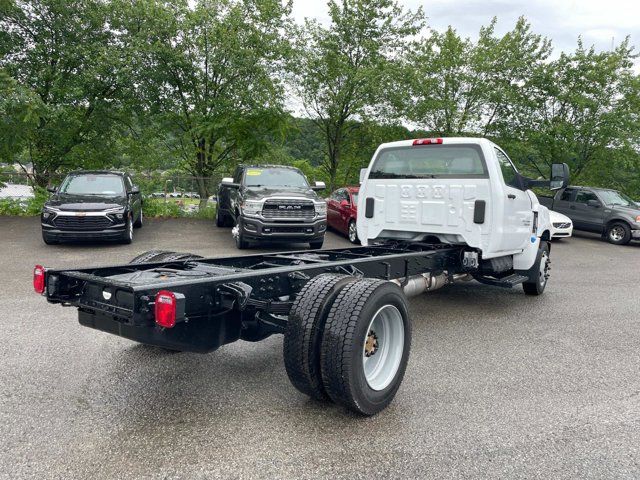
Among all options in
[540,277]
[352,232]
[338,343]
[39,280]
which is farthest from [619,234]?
[39,280]

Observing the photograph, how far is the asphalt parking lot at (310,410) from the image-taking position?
266cm

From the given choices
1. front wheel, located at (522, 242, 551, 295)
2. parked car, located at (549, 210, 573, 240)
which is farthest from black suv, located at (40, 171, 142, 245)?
parked car, located at (549, 210, 573, 240)

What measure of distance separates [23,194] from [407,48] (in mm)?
15481

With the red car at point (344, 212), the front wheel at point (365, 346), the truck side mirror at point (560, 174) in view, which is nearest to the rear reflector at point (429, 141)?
the truck side mirror at point (560, 174)

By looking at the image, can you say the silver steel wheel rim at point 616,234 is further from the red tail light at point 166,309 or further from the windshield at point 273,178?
the red tail light at point 166,309

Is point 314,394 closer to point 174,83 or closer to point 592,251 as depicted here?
point 592,251

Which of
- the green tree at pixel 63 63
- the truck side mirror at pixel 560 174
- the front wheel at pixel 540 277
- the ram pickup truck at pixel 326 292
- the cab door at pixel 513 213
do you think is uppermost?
the green tree at pixel 63 63

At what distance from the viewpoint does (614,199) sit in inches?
643

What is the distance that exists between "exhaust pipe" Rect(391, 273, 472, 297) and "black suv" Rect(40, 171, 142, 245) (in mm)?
7404

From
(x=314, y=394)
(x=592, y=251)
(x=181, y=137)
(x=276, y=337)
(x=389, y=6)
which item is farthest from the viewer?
(x=389, y=6)

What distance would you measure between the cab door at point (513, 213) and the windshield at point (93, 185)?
8778 mm

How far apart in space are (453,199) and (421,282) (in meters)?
1.20

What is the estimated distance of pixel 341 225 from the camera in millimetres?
13930

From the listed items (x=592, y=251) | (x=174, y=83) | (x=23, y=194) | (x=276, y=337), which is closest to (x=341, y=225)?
(x=592, y=251)
